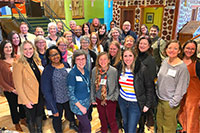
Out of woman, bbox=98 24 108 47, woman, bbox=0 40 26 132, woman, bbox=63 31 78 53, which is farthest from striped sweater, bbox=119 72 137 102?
woman, bbox=98 24 108 47

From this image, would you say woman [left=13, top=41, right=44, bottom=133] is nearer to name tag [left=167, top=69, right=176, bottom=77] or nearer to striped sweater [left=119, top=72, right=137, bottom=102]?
striped sweater [left=119, top=72, right=137, bottom=102]

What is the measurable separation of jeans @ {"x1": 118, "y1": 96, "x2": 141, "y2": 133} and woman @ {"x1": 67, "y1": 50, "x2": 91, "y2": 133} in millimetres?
531

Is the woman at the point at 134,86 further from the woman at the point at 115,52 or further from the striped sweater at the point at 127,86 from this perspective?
the woman at the point at 115,52

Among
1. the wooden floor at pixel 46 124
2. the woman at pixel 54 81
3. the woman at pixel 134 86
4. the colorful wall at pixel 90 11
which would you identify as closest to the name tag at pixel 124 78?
the woman at pixel 134 86

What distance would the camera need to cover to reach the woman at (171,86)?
1957mm

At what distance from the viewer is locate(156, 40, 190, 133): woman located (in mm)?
1957

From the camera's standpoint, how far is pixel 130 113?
2105 mm

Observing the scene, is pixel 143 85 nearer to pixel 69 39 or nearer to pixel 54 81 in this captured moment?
pixel 54 81

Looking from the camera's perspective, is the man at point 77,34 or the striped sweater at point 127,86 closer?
the striped sweater at point 127,86

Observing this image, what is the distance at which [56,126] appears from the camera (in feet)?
7.93

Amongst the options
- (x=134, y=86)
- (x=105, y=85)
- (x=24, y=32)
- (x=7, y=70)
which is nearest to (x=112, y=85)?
(x=105, y=85)

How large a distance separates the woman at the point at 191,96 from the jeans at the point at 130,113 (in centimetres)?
84

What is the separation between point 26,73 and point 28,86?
201 mm

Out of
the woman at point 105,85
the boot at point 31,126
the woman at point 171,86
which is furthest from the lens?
the boot at point 31,126
